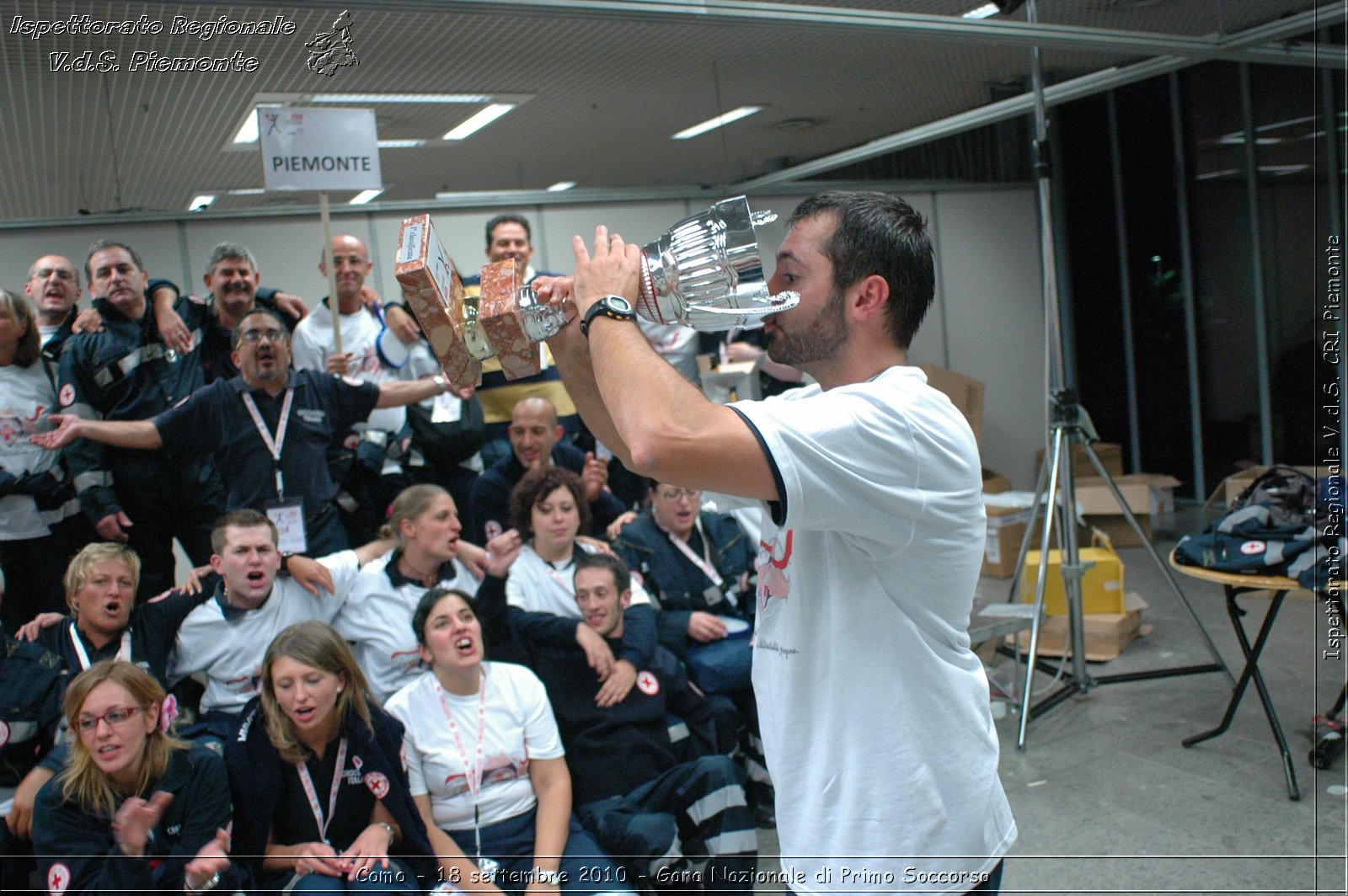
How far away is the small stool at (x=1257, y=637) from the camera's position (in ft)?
9.88

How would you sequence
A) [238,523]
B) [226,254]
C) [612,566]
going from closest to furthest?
[238,523]
[612,566]
[226,254]

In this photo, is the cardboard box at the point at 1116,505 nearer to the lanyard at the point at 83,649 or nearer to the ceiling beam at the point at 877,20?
the ceiling beam at the point at 877,20

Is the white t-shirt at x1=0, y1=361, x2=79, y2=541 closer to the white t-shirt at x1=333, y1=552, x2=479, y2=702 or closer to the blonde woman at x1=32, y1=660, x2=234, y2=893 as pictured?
the blonde woman at x1=32, y1=660, x2=234, y2=893

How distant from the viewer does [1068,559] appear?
3.76 meters

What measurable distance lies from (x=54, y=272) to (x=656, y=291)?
2.80 metres

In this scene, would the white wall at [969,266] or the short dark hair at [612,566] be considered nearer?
the short dark hair at [612,566]

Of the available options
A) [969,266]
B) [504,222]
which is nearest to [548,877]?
[504,222]

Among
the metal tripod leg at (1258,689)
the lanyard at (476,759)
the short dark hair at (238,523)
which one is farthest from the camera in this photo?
the metal tripod leg at (1258,689)

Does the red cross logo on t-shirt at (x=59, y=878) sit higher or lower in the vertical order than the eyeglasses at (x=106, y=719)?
lower

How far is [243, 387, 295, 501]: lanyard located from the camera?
10.2 feet

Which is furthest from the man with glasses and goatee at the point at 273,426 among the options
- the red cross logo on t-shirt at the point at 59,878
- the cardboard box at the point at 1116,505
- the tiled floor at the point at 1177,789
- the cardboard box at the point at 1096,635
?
the cardboard box at the point at 1116,505

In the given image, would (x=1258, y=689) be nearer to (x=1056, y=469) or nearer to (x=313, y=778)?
(x=1056, y=469)

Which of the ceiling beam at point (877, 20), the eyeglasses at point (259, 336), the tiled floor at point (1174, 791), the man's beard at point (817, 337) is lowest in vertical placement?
the tiled floor at point (1174, 791)

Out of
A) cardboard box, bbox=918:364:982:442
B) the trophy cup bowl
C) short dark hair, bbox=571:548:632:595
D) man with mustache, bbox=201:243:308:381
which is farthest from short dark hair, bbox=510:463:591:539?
cardboard box, bbox=918:364:982:442
